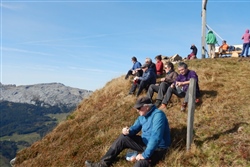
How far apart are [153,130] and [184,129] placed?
254cm

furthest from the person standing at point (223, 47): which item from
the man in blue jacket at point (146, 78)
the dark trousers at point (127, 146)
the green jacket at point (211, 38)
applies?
the dark trousers at point (127, 146)

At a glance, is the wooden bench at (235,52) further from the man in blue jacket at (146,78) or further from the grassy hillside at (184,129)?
the man in blue jacket at (146,78)

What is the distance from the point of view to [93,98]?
17.3m

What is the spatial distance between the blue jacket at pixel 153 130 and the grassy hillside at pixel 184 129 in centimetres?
61

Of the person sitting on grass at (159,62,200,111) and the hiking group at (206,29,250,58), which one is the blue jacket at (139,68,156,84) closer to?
the person sitting on grass at (159,62,200,111)

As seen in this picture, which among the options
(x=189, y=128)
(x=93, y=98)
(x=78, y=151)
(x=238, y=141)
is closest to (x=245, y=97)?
(x=238, y=141)

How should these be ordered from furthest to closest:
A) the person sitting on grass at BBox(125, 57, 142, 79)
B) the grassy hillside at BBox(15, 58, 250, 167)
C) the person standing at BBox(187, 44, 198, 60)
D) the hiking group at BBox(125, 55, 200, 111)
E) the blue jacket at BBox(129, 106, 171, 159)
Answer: the person standing at BBox(187, 44, 198, 60) → the person sitting on grass at BBox(125, 57, 142, 79) → the hiking group at BBox(125, 55, 200, 111) → the grassy hillside at BBox(15, 58, 250, 167) → the blue jacket at BBox(129, 106, 171, 159)

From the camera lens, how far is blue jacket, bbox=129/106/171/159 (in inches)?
255

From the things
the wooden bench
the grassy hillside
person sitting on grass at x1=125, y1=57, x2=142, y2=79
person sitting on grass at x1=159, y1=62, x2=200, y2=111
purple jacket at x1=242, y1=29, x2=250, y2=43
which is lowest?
the grassy hillside

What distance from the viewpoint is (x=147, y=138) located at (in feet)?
23.1

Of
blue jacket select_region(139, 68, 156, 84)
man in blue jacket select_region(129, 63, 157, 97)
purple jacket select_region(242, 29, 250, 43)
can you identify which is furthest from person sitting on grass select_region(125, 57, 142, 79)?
purple jacket select_region(242, 29, 250, 43)

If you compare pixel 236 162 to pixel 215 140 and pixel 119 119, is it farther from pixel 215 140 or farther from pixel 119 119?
pixel 119 119

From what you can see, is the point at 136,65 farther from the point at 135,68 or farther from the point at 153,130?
the point at 153,130

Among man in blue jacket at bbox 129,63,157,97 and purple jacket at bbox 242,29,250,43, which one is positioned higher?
purple jacket at bbox 242,29,250,43
